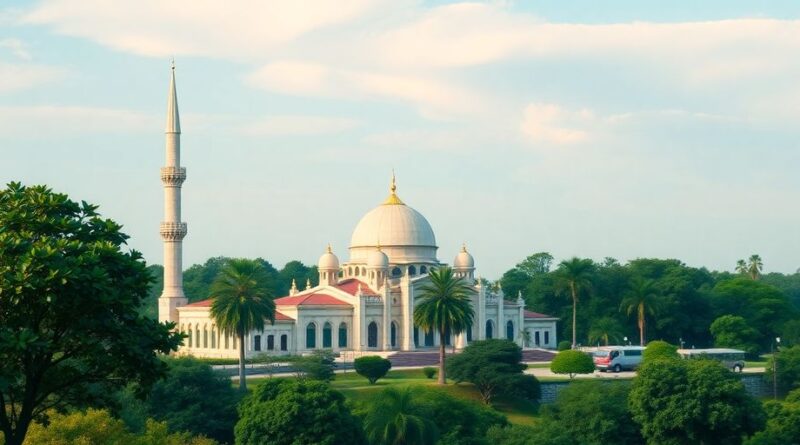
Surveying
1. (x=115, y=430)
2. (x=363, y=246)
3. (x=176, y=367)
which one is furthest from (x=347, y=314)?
(x=115, y=430)

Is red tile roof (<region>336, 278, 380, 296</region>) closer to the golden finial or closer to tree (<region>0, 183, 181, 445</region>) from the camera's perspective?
the golden finial

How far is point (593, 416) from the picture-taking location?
57.2 metres

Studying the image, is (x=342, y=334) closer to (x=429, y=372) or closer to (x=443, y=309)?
(x=429, y=372)

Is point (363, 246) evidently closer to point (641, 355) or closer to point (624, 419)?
point (641, 355)

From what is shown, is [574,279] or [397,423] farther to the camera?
[574,279]

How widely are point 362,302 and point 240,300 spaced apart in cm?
2789

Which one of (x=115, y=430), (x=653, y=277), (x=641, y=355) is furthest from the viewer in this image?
(x=653, y=277)

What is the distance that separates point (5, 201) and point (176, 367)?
32486 millimetres

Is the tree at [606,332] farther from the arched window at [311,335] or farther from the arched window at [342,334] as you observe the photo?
the arched window at [311,335]

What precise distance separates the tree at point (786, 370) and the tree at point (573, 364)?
10.2 metres

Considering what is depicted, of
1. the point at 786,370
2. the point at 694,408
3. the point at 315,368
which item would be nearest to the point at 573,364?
the point at 786,370

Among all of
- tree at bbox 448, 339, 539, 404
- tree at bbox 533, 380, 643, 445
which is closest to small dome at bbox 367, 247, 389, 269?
tree at bbox 448, 339, 539, 404

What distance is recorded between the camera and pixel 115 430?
34875 millimetres

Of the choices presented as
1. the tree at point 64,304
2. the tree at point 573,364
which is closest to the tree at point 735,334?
the tree at point 573,364
